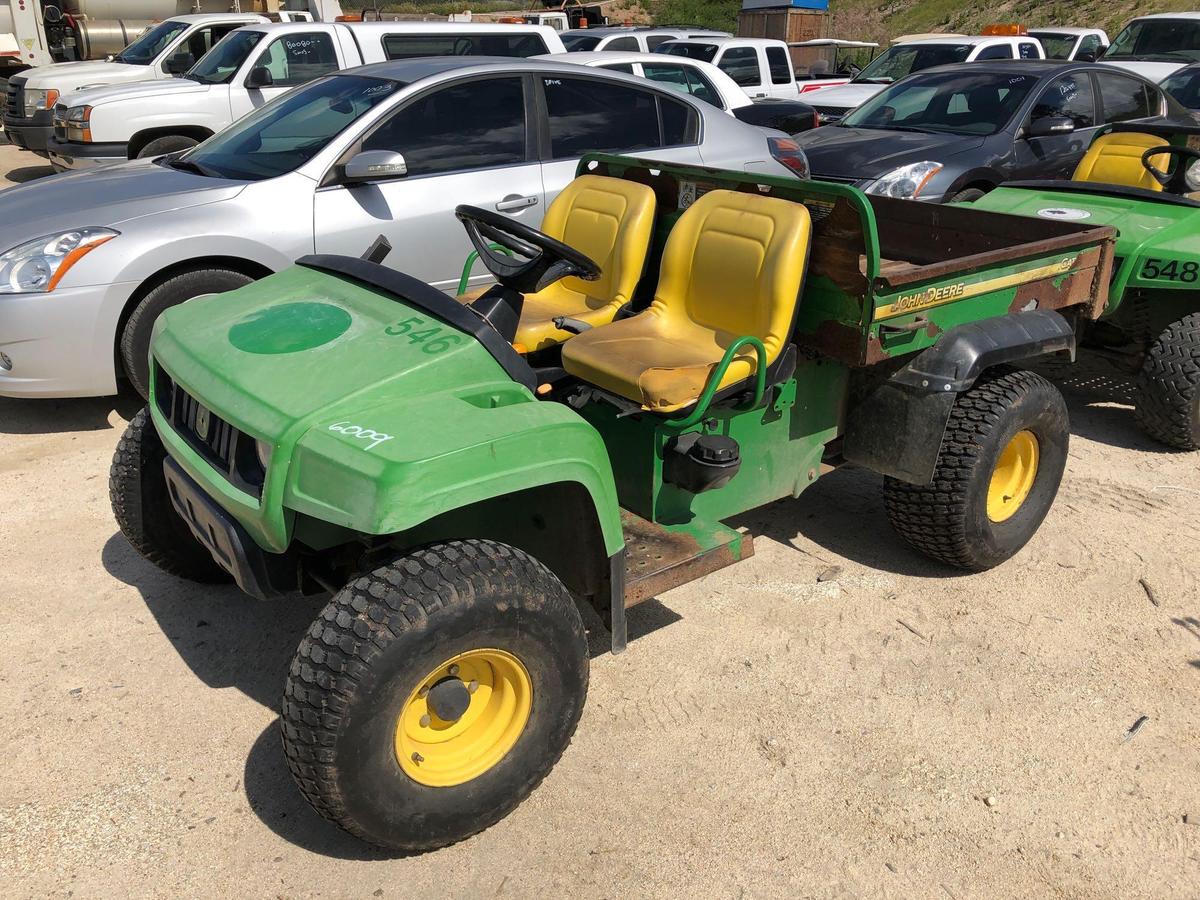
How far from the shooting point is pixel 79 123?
28.9 feet

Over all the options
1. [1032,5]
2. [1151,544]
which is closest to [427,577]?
[1151,544]

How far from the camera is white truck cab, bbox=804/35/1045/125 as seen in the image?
41.7 feet

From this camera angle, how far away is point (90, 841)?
105 inches

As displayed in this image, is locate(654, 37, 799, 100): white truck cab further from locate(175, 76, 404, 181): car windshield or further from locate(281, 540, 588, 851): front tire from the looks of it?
locate(281, 540, 588, 851): front tire

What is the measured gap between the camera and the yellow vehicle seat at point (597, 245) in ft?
13.0

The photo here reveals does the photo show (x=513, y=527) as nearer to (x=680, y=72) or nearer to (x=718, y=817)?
(x=718, y=817)

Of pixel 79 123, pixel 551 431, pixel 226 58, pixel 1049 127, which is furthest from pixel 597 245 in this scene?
pixel 226 58

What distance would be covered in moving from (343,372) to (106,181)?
3492 millimetres

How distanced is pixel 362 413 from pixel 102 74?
11062mm

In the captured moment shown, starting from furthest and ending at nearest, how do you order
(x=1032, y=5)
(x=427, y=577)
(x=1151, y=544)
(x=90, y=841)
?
(x=1032, y=5) < (x=1151, y=544) < (x=90, y=841) < (x=427, y=577)

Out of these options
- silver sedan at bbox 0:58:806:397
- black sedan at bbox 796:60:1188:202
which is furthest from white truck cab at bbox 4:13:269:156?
black sedan at bbox 796:60:1188:202

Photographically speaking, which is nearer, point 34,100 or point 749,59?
point 34,100

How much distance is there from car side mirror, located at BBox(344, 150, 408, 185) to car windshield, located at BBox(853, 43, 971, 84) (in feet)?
32.3

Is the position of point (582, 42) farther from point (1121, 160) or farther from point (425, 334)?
point (425, 334)
